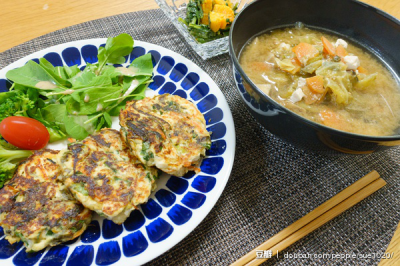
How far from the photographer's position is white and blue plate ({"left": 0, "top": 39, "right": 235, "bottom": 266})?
4.31 feet

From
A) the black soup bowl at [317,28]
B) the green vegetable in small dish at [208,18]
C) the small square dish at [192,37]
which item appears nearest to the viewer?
the black soup bowl at [317,28]

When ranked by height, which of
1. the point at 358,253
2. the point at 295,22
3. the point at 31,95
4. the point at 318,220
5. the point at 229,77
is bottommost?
the point at 358,253

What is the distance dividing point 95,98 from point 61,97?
0.86 feet

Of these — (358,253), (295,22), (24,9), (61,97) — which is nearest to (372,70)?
(295,22)

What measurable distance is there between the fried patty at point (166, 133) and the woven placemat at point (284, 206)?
36 centimetres

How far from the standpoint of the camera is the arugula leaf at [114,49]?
2.13 m

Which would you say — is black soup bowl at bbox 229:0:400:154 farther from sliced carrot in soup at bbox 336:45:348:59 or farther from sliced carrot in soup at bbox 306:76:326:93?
sliced carrot in soup at bbox 306:76:326:93

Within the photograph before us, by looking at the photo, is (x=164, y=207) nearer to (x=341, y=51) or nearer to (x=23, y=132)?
(x=23, y=132)

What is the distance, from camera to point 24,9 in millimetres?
2840

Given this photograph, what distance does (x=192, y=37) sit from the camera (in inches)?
95.2

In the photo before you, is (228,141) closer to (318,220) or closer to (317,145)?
(317,145)

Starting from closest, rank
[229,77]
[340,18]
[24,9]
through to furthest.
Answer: [340,18] → [229,77] → [24,9]

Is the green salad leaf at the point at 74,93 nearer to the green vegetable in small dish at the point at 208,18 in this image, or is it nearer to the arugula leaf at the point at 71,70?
the arugula leaf at the point at 71,70

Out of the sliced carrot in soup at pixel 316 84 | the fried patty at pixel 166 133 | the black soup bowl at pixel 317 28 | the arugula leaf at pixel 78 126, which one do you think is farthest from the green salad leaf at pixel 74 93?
the sliced carrot in soup at pixel 316 84
